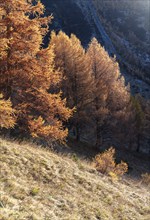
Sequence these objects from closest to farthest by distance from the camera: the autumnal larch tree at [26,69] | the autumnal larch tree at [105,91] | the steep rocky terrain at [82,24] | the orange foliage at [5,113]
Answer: the orange foliage at [5,113] → the autumnal larch tree at [26,69] → the autumnal larch tree at [105,91] → the steep rocky terrain at [82,24]

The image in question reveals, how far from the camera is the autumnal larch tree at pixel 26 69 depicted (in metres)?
14.6

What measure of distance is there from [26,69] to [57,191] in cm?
656

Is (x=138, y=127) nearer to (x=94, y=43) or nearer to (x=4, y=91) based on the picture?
(x=94, y=43)

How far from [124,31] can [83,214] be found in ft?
555

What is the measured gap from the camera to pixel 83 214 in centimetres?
984

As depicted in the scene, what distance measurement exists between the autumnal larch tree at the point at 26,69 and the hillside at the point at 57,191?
1780 millimetres

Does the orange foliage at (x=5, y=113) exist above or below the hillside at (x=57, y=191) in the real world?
above

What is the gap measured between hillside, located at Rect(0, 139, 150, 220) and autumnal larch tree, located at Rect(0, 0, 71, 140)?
5.84ft

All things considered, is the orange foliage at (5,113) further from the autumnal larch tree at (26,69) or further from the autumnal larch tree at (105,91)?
the autumnal larch tree at (105,91)

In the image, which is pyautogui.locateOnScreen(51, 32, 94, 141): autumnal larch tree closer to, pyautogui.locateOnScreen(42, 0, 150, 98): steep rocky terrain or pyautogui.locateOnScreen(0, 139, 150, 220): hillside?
pyautogui.locateOnScreen(0, 139, 150, 220): hillside

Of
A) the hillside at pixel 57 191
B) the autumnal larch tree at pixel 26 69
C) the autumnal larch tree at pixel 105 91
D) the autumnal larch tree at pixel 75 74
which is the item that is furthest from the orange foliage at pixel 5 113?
the autumnal larch tree at pixel 105 91

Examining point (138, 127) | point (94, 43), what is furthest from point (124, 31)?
point (94, 43)

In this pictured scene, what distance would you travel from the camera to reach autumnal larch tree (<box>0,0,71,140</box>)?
14.6 meters

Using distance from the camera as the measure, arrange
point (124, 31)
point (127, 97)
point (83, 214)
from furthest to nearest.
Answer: point (124, 31), point (127, 97), point (83, 214)
